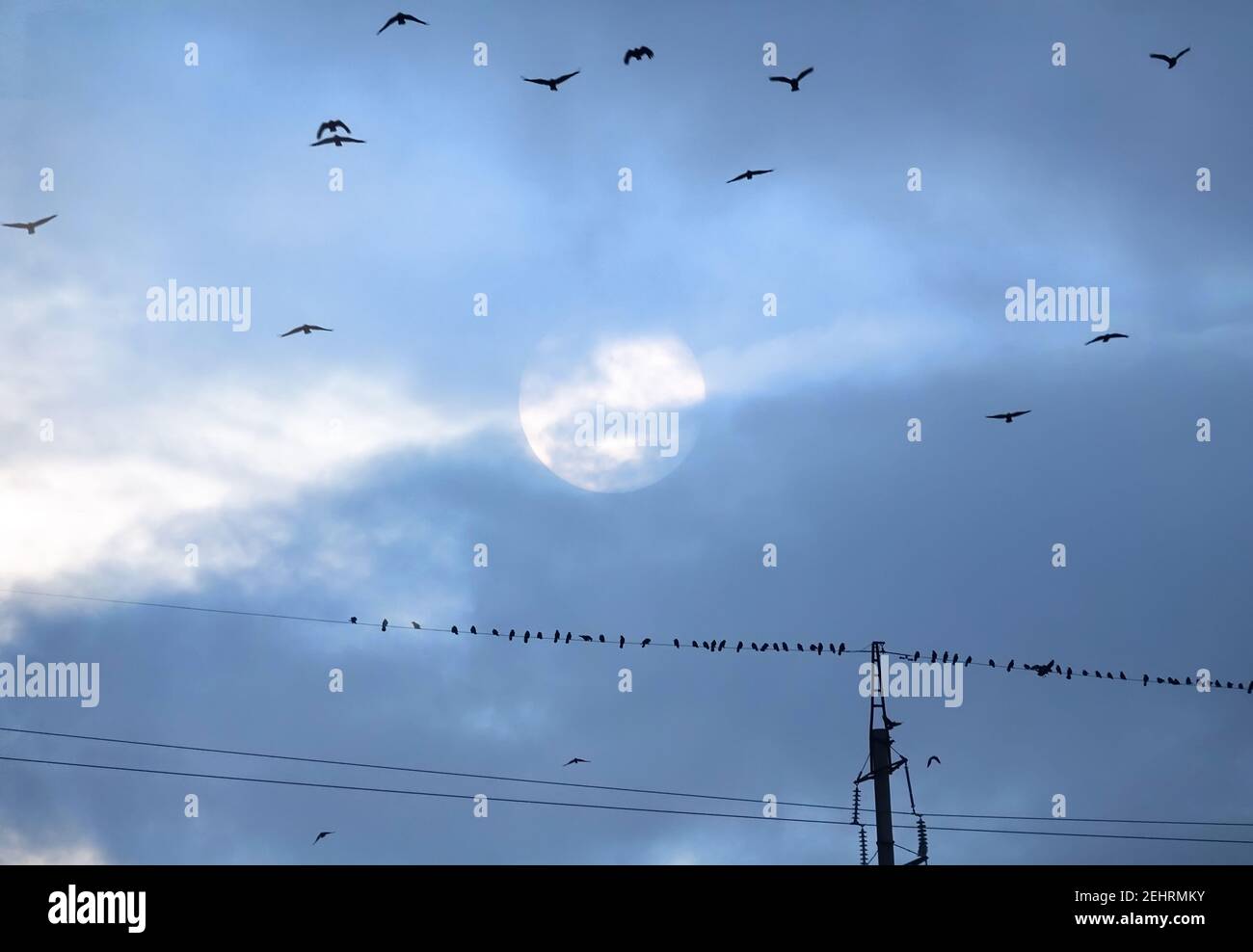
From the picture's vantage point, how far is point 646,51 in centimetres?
6850
